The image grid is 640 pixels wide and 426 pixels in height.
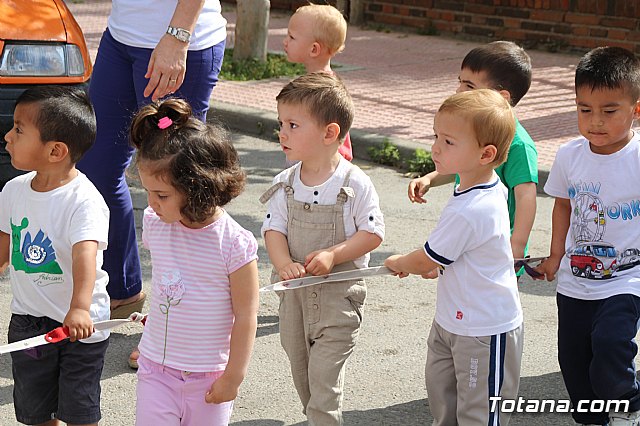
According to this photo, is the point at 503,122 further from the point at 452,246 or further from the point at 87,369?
the point at 87,369

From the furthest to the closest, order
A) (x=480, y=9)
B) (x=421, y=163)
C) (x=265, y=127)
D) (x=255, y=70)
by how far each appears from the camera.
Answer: (x=480, y=9) < (x=255, y=70) < (x=265, y=127) < (x=421, y=163)

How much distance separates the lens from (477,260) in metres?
3.48

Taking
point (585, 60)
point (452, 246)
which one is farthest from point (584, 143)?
point (452, 246)

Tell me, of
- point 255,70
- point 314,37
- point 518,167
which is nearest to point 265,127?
point 255,70

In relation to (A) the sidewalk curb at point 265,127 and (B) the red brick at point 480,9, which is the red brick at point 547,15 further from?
(A) the sidewalk curb at point 265,127

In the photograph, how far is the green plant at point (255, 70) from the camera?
11727 millimetres

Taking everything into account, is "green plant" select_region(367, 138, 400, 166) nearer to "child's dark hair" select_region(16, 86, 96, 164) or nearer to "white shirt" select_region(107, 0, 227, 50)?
"white shirt" select_region(107, 0, 227, 50)

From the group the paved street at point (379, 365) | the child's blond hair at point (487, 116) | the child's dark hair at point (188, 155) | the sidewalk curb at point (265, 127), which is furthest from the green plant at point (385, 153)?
the child's dark hair at point (188, 155)

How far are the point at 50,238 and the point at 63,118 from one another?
41 cm

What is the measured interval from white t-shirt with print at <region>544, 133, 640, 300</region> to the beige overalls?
0.82 m

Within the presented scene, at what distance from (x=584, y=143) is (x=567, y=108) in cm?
687

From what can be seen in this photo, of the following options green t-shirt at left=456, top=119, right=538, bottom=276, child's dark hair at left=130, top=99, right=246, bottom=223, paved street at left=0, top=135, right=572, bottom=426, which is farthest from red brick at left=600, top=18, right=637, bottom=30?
child's dark hair at left=130, top=99, right=246, bottom=223

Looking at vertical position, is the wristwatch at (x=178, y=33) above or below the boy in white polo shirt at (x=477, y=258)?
above

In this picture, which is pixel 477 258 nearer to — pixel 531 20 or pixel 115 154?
pixel 115 154
